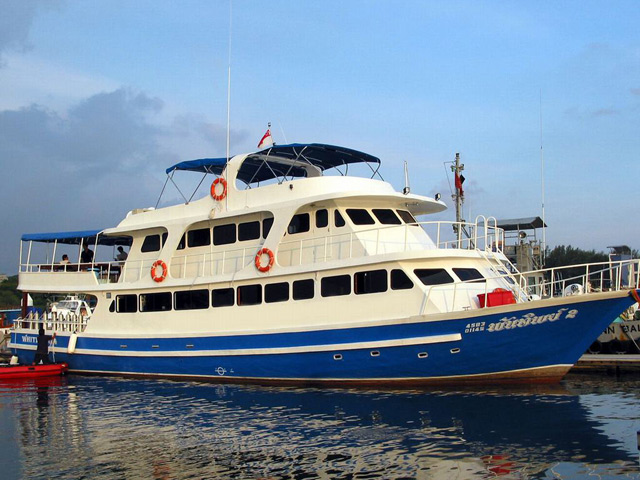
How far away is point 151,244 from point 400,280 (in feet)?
28.4

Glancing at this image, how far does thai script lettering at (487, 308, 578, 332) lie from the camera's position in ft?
42.2

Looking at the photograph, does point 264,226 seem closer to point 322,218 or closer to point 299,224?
point 299,224

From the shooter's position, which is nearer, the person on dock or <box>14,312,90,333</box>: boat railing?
the person on dock

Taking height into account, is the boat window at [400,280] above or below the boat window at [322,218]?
below

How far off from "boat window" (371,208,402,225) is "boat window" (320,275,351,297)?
2.17 meters

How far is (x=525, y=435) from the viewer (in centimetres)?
1012

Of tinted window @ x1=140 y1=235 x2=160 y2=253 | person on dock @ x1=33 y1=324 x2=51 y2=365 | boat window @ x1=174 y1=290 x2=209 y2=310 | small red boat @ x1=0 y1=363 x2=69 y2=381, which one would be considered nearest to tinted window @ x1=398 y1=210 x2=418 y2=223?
→ boat window @ x1=174 y1=290 x2=209 y2=310

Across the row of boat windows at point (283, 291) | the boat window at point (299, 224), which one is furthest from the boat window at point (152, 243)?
the boat window at point (299, 224)

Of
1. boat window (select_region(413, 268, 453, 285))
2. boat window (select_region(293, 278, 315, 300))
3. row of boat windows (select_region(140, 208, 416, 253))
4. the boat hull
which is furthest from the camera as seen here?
row of boat windows (select_region(140, 208, 416, 253))

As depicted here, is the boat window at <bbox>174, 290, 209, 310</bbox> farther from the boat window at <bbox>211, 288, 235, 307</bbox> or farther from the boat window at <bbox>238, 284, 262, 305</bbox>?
the boat window at <bbox>238, 284, 262, 305</bbox>

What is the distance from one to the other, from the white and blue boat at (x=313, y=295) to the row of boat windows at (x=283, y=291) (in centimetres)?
3

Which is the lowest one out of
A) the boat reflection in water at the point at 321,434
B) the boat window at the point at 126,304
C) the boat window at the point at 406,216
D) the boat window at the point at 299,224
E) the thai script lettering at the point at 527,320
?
the boat reflection in water at the point at 321,434

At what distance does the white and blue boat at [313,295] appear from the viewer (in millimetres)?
13352

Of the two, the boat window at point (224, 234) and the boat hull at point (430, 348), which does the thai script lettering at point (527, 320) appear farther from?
the boat window at point (224, 234)
